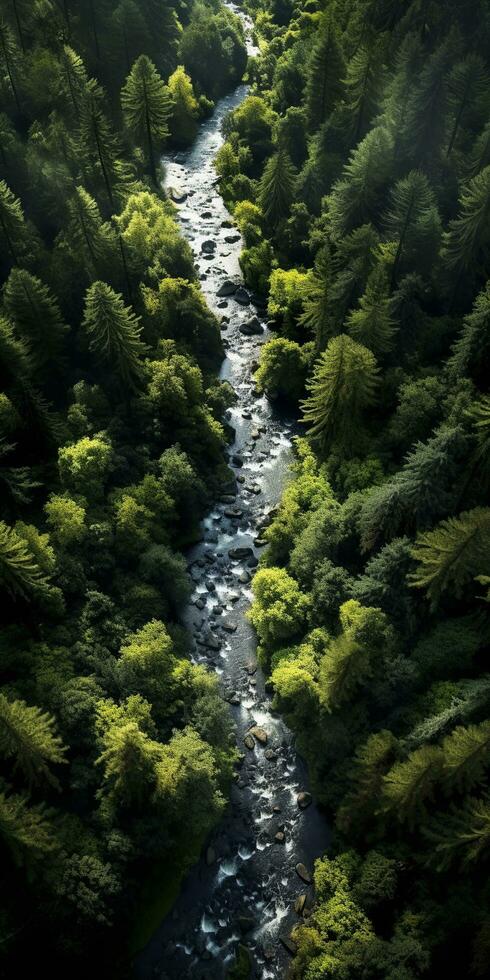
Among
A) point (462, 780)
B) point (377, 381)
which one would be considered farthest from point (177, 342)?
point (462, 780)

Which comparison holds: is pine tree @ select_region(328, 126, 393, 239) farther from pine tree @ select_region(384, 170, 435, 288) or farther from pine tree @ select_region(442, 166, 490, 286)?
pine tree @ select_region(442, 166, 490, 286)

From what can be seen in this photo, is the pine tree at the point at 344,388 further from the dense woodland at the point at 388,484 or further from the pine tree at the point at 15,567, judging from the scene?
the pine tree at the point at 15,567

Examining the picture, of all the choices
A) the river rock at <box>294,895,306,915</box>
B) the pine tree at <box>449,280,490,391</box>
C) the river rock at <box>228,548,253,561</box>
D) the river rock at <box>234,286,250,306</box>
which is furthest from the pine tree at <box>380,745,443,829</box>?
the river rock at <box>234,286,250,306</box>

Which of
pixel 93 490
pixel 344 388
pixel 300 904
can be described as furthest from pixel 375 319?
pixel 300 904

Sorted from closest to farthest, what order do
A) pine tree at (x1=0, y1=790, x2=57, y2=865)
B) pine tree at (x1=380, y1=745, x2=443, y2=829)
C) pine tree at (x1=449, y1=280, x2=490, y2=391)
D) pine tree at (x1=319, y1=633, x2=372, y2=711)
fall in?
pine tree at (x1=0, y1=790, x2=57, y2=865) → pine tree at (x1=380, y1=745, x2=443, y2=829) → pine tree at (x1=319, y1=633, x2=372, y2=711) → pine tree at (x1=449, y1=280, x2=490, y2=391)

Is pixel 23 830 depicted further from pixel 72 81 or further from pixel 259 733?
pixel 72 81

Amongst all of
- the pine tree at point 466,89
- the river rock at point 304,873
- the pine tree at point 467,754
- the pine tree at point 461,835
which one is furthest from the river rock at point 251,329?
the pine tree at point 461,835

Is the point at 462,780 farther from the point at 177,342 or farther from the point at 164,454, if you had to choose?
the point at 177,342
